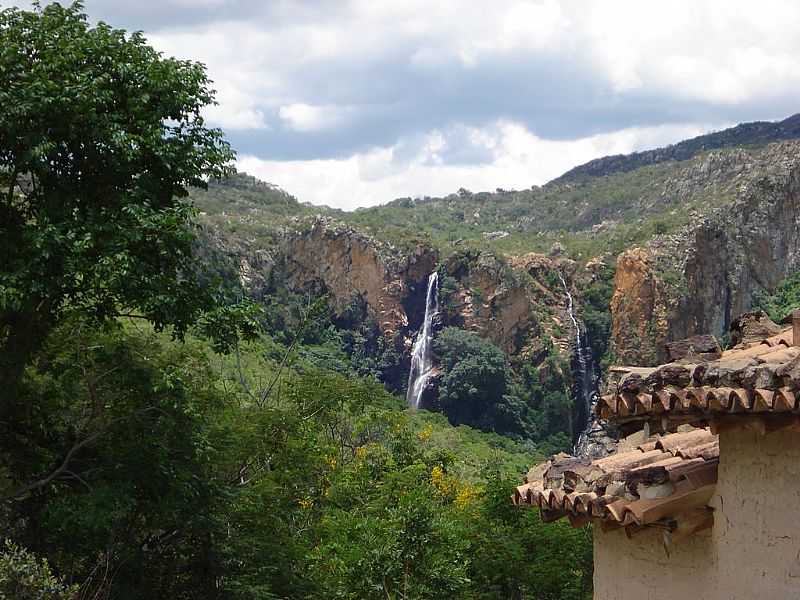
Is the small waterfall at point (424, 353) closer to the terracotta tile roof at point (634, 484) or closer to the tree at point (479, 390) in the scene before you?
the tree at point (479, 390)

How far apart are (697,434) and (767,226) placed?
50.4 metres

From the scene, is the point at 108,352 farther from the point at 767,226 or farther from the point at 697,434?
the point at 767,226

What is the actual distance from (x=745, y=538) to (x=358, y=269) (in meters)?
59.0

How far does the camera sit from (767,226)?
5247cm

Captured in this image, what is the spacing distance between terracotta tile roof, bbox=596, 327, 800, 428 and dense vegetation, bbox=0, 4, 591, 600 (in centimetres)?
480

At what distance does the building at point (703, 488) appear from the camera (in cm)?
417

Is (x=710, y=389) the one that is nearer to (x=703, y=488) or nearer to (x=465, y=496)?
(x=703, y=488)

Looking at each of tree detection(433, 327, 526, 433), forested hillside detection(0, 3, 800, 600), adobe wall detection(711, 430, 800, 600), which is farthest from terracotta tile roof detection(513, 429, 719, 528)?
tree detection(433, 327, 526, 433)

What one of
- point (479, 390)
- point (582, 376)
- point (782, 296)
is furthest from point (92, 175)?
point (582, 376)

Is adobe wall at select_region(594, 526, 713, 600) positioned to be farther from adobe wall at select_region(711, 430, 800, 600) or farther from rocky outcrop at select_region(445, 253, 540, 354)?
rocky outcrop at select_region(445, 253, 540, 354)

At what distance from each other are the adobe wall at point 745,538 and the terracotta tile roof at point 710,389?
26cm

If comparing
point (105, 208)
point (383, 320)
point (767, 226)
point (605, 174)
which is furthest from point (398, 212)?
point (105, 208)

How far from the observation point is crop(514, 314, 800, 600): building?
4172 millimetres

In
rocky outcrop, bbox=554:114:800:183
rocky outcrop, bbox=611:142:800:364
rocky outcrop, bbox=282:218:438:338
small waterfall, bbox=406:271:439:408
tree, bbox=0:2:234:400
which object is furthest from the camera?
rocky outcrop, bbox=554:114:800:183
